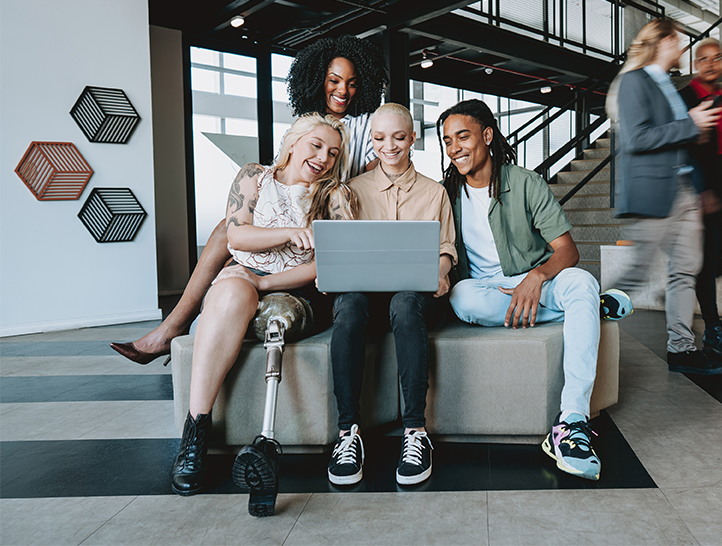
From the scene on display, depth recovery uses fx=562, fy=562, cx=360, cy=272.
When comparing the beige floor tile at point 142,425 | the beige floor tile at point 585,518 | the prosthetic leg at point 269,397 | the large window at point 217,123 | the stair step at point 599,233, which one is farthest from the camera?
the large window at point 217,123

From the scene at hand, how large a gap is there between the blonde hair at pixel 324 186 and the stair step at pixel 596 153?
223 inches

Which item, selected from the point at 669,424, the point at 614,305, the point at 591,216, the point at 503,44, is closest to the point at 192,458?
the point at 614,305

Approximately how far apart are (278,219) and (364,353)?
53 centimetres

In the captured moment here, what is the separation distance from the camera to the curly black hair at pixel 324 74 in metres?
2.44

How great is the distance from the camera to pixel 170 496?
146 centimetres

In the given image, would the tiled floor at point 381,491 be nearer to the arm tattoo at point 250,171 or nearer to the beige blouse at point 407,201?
the beige blouse at point 407,201

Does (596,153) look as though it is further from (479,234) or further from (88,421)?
(88,421)

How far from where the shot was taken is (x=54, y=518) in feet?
4.42

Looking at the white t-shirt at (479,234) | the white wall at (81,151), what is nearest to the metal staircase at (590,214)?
the white t-shirt at (479,234)

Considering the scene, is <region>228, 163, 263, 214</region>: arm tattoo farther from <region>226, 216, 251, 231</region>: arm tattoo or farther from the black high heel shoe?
the black high heel shoe

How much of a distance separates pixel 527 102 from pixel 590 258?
5166 millimetres

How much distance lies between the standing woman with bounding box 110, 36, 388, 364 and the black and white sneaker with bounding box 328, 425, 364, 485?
0.89m

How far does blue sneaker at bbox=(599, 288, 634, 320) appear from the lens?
1852mm

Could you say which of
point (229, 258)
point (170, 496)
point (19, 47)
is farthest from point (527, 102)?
point (170, 496)
